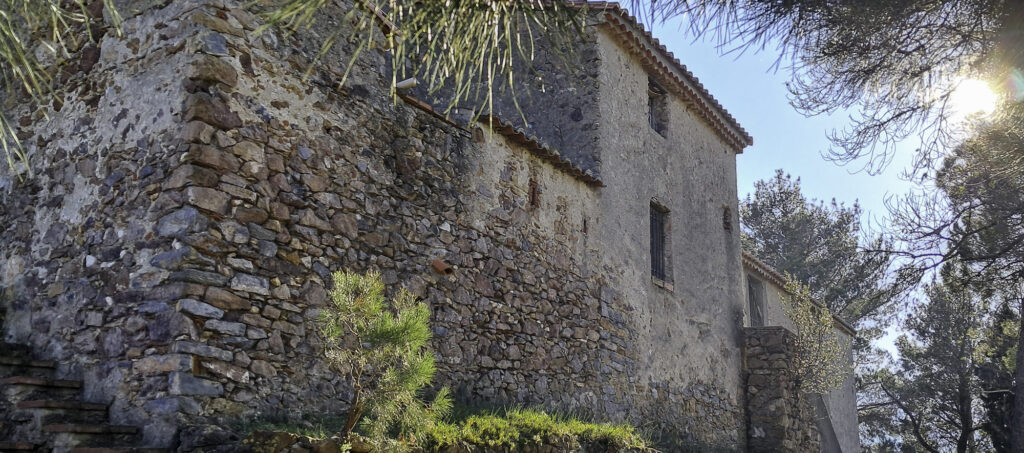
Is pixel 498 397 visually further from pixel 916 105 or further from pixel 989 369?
pixel 989 369

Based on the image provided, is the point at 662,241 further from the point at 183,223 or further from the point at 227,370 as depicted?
the point at 183,223

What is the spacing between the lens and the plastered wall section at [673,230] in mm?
10523

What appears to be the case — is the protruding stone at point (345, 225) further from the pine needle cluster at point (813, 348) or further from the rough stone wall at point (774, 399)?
the pine needle cluster at point (813, 348)

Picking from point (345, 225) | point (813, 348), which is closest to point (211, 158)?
point (345, 225)

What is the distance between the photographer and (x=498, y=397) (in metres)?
7.79

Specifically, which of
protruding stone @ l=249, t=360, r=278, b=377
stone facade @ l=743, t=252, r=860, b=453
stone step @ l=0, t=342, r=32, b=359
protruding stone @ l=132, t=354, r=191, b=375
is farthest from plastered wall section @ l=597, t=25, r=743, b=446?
stone step @ l=0, t=342, r=32, b=359

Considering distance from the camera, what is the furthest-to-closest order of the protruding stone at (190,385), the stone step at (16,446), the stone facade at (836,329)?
1. the stone facade at (836,329)
2. the protruding stone at (190,385)
3. the stone step at (16,446)

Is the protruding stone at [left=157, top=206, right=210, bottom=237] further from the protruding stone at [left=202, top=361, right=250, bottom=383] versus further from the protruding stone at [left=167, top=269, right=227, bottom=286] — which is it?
the protruding stone at [left=202, top=361, right=250, bottom=383]

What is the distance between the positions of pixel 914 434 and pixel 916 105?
18771mm

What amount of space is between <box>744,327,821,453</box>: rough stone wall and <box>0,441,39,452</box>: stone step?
10.3 meters

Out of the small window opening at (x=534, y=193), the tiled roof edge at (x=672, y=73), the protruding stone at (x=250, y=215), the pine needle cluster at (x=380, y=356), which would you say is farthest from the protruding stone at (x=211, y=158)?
the tiled roof edge at (x=672, y=73)

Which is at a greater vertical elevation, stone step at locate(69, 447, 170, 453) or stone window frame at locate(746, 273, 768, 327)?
stone window frame at locate(746, 273, 768, 327)

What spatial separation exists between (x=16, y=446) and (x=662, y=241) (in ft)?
28.2

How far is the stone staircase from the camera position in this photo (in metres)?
4.95
